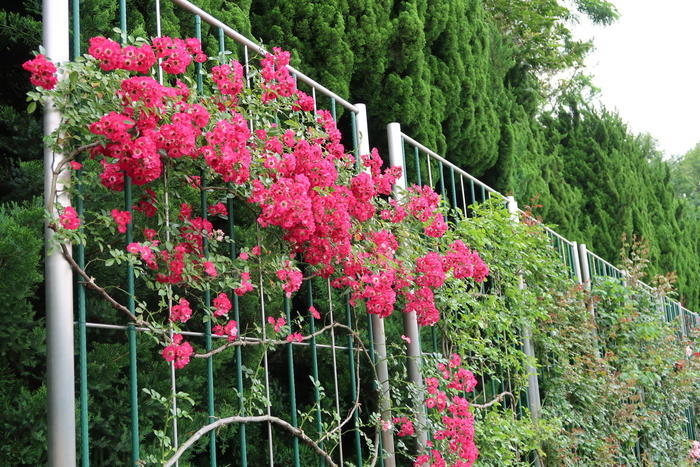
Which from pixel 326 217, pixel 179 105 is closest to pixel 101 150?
pixel 179 105

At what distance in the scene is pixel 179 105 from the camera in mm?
2131

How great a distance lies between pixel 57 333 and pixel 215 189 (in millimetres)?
715

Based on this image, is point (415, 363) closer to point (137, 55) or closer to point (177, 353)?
point (177, 353)

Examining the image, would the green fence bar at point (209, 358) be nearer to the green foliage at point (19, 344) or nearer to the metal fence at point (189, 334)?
the metal fence at point (189, 334)

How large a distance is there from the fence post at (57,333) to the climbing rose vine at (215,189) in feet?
0.12

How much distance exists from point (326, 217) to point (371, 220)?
54 centimetres

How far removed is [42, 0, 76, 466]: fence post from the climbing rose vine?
4 cm

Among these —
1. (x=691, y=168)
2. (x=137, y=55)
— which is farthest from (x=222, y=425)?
(x=691, y=168)

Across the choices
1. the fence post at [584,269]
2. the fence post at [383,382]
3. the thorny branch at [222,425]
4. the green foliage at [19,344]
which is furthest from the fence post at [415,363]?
the fence post at [584,269]

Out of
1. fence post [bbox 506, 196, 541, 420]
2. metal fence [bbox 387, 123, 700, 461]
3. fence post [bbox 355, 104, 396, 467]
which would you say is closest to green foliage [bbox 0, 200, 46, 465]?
fence post [bbox 355, 104, 396, 467]

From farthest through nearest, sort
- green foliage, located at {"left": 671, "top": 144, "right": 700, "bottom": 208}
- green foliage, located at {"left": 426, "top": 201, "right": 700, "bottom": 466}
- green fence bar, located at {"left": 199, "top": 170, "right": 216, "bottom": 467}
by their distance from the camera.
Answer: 1. green foliage, located at {"left": 671, "top": 144, "right": 700, "bottom": 208}
2. green foliage, located at {"left": 426, "top": 201, "right": 700, "bottom": 466}
3. green fence bar, located at {"left": 199, "top": 170, "right": 216, "bottom": 467}

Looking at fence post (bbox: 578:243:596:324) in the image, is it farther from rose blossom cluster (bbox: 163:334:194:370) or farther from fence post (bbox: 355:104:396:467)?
rose blossom cluster (bbox: 163:334:194:370)

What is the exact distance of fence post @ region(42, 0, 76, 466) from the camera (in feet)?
5.87

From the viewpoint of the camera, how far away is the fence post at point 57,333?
1.79 metres
